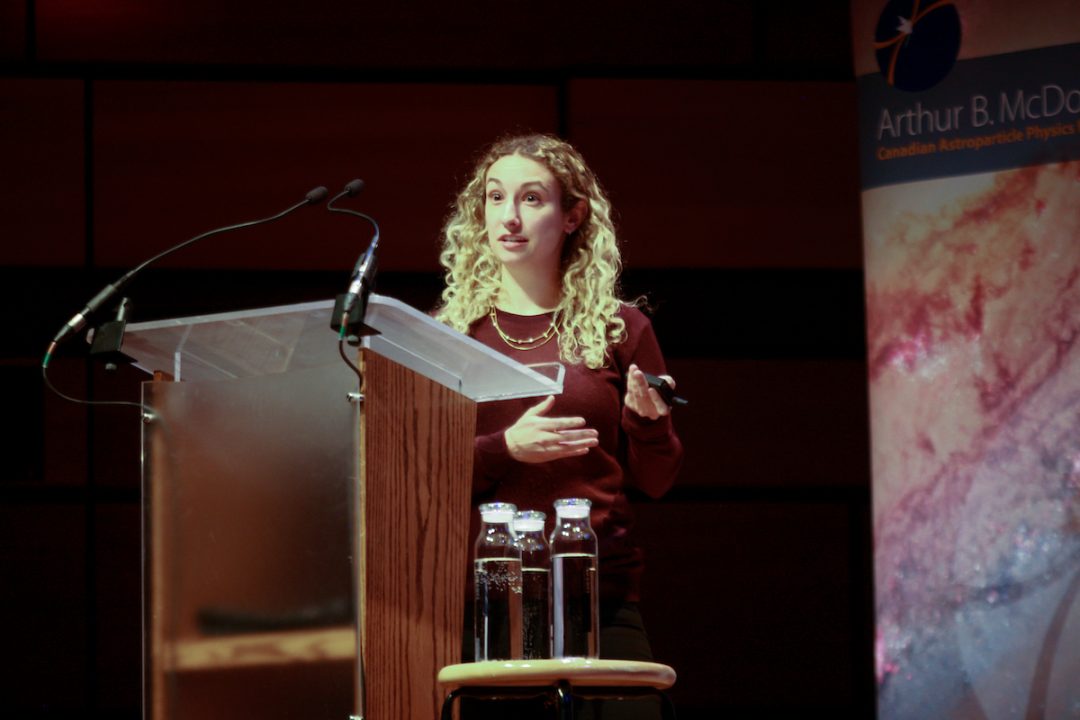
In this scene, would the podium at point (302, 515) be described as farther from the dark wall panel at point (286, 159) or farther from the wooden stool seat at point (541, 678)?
the dark wall panel at point (286, 159)

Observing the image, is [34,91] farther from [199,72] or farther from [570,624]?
[570,624]

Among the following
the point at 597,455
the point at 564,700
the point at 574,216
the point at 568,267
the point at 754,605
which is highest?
the point at 574,216

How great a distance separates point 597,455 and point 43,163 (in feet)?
7.89

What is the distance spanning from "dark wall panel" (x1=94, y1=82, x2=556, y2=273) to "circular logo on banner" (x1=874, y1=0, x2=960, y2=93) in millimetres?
1116

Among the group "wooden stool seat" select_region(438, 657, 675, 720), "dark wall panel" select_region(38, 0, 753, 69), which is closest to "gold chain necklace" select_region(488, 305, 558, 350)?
"wooden stool seat" select_region(438, 657, 675, 720)

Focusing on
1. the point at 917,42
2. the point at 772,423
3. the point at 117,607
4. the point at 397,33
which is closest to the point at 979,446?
the point at 772,423

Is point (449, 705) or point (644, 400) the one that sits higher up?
point (644, 400)

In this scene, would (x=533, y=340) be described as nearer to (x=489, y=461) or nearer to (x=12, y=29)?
(x=489, y=461)

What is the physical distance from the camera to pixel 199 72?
4.27 metres

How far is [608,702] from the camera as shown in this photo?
237 cm

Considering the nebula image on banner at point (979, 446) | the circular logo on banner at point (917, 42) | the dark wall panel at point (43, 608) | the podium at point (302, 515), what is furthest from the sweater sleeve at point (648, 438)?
the dark wall panel at point (43, 608)

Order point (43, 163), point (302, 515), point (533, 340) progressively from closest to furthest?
point (302, 515) < point (533, 340) < point (43, 163)

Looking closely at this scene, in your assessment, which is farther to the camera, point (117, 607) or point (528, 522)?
point (117, 607)

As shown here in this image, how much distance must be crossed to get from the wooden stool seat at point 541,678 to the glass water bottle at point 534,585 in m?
0.07
